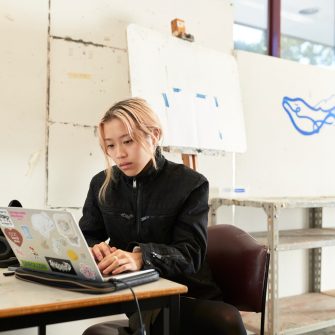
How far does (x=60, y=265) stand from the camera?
1000 mm

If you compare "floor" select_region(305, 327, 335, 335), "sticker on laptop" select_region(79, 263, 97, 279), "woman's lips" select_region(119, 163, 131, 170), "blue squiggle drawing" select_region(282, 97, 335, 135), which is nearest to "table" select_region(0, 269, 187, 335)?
"sticker on laptop" select_region(79, 263, 97, 279)

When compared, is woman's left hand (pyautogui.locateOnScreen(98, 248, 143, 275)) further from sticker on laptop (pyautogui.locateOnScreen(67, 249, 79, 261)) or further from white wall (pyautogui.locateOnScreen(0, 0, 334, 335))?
white wall (pyautogui.locateOnScreen(0, 0, 334, 335))

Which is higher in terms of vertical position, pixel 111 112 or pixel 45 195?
pixel 111 112

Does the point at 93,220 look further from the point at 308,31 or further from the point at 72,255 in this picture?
the point at 308,31

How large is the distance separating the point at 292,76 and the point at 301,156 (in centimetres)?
54

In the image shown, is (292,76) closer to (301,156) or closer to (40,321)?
(301,156)

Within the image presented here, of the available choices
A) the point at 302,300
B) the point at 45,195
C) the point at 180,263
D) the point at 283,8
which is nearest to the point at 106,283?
the point at 180,263

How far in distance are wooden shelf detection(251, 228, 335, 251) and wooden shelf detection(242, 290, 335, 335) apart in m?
0.41

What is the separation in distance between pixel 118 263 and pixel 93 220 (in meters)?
0.47

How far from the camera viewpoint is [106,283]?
3.05 feet

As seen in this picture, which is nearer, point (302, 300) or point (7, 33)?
point (7, 33)

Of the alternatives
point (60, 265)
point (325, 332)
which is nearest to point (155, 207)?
point (60, 265)

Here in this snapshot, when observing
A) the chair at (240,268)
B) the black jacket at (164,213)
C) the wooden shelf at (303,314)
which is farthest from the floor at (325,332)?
the black jacket at (164,213)

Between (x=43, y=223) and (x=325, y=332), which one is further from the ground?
(x=43, y=223)
